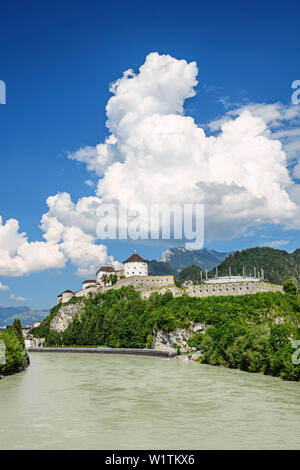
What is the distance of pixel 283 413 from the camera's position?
21.4 meters

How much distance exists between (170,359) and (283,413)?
34.0 meters

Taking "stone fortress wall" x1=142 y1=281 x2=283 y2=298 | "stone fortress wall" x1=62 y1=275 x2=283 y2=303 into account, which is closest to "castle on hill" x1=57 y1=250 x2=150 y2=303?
"stone fortress wall" x1=62 y1=275 x2=283 y2=303

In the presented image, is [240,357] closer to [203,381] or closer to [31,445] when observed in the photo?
[203,381]

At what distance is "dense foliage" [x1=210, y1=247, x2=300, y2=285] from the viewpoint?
493 ft

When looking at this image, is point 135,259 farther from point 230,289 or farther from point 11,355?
point 11,355

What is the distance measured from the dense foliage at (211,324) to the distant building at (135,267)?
10.7 metres

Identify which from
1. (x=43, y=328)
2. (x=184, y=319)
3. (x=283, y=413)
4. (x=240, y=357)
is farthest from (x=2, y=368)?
(x=43, y=328)

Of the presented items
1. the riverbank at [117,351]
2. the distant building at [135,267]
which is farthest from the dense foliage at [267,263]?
the riverbank at [117,351]

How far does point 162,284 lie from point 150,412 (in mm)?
53327

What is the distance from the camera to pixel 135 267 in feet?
294

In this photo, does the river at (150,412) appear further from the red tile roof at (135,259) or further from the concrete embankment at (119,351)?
the red tile roof at (135,259)

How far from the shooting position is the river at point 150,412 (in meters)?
16.2

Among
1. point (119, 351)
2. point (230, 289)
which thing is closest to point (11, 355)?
point (119, 351)

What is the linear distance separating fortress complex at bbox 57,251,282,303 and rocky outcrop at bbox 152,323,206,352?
7.89 m
